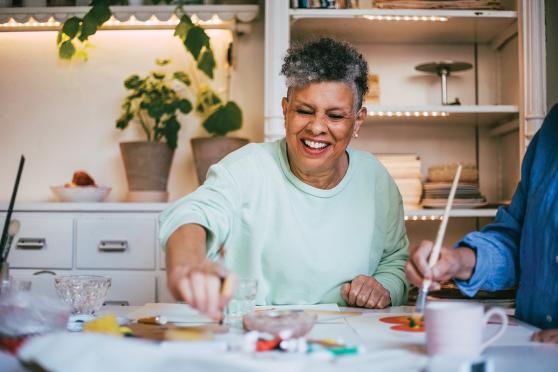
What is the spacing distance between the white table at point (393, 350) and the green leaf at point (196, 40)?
1798 millimetres

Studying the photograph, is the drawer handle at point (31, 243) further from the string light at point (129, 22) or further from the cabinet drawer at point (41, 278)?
the string light at point (129, 22)

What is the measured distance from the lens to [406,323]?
47.6 inches

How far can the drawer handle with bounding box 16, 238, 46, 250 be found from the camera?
107 inches

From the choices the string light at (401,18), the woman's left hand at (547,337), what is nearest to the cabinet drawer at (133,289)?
the string light at (401,18)

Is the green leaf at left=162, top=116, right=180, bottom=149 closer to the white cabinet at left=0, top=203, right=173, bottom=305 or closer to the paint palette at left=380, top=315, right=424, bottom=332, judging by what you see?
the white cabinet at left=0, top=203, right=173, bottom=305

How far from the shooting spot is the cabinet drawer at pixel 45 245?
8.90 ft

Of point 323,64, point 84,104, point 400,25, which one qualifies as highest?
point 400,25

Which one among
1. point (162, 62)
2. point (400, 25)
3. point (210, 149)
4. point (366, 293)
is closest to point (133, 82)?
point (162, 62)

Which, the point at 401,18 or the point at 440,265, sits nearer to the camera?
the point at 440,265

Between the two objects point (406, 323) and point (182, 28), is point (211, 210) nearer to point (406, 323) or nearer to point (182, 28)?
point (406, 323)

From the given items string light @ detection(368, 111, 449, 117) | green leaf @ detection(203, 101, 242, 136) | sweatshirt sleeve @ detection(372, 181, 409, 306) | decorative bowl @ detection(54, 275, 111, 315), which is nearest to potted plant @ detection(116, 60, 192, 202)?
green leaf @ detection(203, 101, 242, 136)

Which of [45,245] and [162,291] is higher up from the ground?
[45,245]

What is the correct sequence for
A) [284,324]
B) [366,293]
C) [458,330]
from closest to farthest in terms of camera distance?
[458,330]
[284,324]
[366,293]

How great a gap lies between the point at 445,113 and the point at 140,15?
57.4 inches
